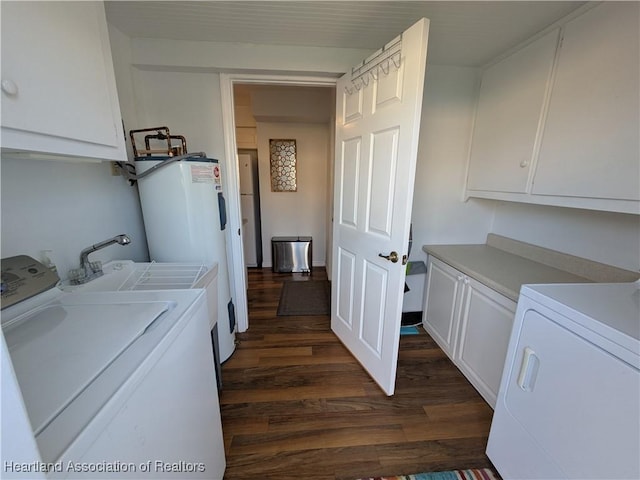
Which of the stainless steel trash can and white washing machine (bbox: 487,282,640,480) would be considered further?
the stainless steel trash can

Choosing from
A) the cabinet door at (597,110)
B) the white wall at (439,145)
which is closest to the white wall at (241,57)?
the white wall at (439,145)

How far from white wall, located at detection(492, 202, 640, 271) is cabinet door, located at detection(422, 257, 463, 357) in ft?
2.13

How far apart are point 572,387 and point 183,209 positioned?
1931 millimetres

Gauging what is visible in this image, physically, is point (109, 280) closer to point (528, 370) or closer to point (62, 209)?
point (62, 209)

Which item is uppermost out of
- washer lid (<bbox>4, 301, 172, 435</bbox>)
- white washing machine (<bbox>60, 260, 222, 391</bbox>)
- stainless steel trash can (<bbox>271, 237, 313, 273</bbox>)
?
washer lid (<bbox>4, 301, 172, 435</bbox>)

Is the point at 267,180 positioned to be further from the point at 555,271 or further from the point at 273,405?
the point at 555,271

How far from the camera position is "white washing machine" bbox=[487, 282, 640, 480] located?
0.73 m

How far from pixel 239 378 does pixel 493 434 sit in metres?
1.51

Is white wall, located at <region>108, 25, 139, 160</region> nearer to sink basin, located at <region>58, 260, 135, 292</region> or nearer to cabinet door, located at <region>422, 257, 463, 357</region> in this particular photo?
sink basin, located at <region>58, 260, 135, 292</region>

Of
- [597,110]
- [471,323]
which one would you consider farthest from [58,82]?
[471,323]

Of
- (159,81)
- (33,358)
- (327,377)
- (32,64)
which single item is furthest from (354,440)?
(159,81)

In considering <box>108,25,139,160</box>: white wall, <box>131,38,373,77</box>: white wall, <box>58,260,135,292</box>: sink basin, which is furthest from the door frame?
<box>58,260,135,292</box>: sink basin

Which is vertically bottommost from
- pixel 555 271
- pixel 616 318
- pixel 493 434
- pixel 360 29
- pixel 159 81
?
pixel 493 434

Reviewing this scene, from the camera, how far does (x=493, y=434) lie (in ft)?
3.99
